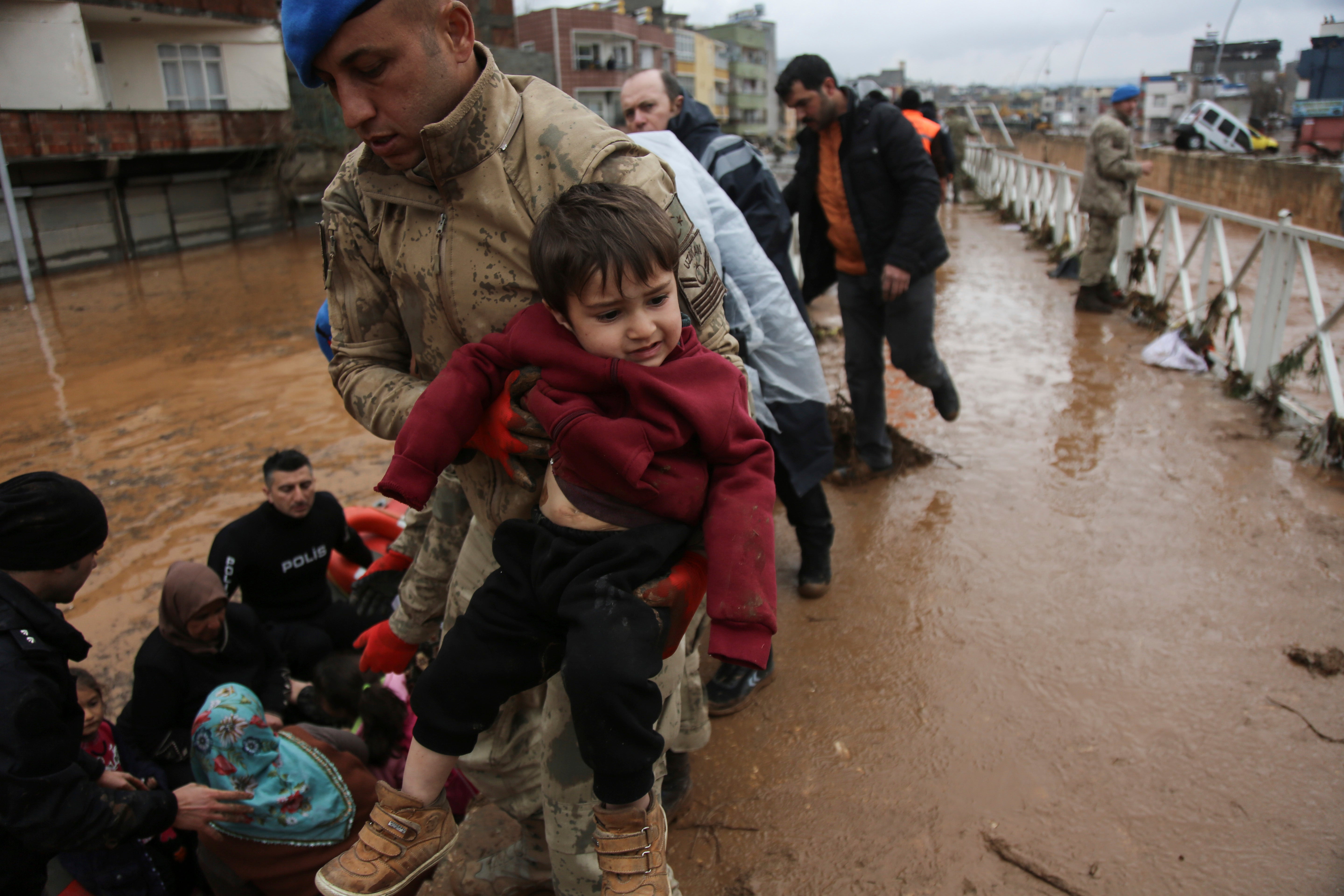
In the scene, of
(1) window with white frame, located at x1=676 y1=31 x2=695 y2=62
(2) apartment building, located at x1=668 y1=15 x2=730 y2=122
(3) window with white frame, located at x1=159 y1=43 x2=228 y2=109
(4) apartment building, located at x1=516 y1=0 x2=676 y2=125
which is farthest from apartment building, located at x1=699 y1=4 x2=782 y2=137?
(3) window with white frame, located at x1=159 y1=43 x2=228 y2=109

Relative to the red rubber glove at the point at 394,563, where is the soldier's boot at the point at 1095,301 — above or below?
below

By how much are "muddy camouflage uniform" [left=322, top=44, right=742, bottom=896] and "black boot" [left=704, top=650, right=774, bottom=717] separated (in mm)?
908

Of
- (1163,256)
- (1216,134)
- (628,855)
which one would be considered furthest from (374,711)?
(1216,134)

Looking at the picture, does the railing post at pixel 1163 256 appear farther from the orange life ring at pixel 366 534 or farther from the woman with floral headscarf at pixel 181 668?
the woman with floral headscarf at pixel 181 668

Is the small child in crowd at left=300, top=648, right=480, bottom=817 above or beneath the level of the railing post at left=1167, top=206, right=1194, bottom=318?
beneath

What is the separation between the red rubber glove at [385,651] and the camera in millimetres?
2051

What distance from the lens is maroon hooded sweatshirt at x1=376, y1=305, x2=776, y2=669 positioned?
1431 mm

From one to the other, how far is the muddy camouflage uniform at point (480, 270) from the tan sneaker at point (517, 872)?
276 mm

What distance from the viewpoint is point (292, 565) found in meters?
3.70

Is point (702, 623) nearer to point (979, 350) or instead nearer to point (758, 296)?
point (758, 296)

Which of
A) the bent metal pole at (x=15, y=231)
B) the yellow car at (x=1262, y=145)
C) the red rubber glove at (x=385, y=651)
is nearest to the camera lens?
the red rubber glove at (x=385, y=651)

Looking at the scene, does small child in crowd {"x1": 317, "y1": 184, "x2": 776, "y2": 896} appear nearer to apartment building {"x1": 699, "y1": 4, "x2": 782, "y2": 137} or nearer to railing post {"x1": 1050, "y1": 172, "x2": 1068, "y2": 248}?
railing post {"x1": 1050, "y1": 172, "x2": 1068, "y2": 248}

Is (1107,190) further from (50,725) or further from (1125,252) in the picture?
(50,725)

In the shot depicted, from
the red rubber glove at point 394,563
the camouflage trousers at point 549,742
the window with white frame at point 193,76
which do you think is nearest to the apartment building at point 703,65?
the window with white frame at point 193,76
